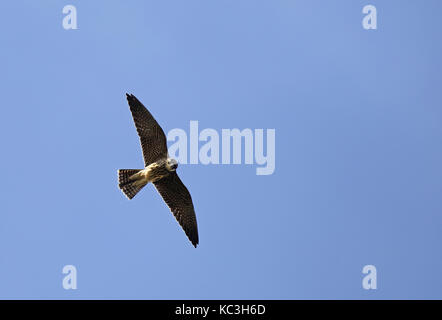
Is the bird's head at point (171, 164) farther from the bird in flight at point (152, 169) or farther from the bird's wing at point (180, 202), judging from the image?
the bird's wing at point (180, 202)

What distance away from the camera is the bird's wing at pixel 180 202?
39.8ft

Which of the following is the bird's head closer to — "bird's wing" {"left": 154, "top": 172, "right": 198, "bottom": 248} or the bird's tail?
"bird's wing" {"left": 154, "top": 172, "right": 198, "bottom": 248}

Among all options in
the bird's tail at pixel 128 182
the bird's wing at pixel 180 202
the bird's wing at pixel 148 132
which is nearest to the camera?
the bird's wing at pixel 148 132

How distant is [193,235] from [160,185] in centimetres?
89

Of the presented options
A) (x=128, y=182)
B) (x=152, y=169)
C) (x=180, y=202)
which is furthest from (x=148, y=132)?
(x=180, y=202)

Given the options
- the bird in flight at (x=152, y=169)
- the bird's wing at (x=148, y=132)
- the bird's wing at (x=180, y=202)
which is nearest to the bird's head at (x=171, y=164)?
the bird in flight at (x=152, y=169)

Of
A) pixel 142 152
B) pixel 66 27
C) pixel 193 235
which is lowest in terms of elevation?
pixel 193 235

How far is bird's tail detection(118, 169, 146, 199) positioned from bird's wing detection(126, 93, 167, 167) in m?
0.26

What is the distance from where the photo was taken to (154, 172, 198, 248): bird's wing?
12.1m
